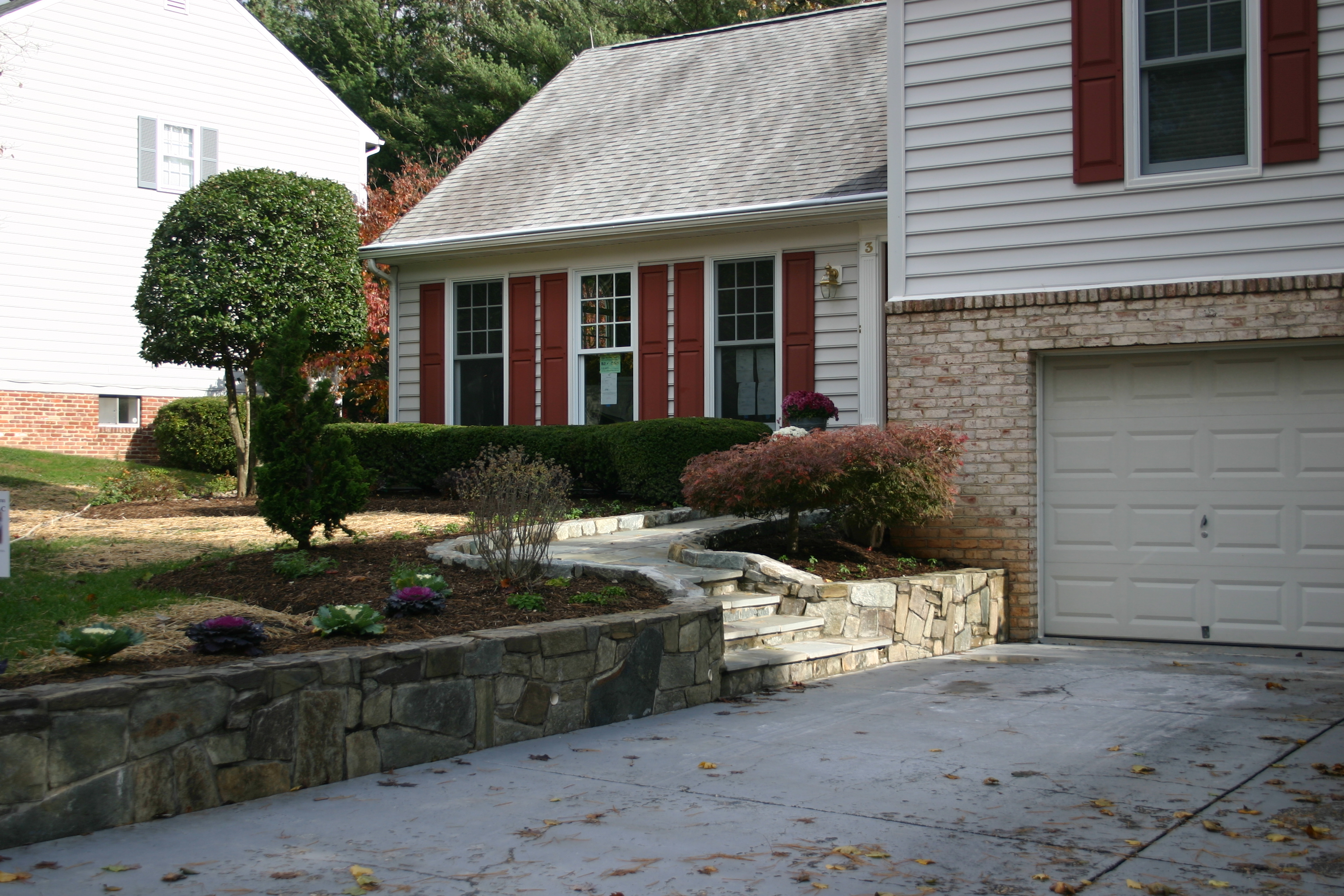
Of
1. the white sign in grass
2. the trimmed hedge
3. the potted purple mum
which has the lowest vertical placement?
the white sign in grass

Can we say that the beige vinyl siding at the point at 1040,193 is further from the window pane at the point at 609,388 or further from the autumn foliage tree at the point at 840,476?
the window pane at the point at 609,388

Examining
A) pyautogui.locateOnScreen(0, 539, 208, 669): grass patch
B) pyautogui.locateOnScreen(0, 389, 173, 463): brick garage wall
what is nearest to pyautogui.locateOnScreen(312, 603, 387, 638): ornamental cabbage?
pyautogui.locateOnScreen(0, 539, 208, 669): grass patch

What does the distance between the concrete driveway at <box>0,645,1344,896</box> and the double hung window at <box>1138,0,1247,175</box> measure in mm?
4305

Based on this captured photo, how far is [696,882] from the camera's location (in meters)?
3.58

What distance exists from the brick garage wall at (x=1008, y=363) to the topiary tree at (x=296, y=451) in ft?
14.8

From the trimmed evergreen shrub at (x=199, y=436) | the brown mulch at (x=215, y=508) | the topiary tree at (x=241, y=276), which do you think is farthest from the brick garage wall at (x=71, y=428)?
the brown mulch at (x=215, y=508)

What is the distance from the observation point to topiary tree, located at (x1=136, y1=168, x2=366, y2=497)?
1310 cm

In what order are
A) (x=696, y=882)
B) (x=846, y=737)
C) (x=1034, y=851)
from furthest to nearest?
1. (x=846, y=737)
2. (x=1034, y=851)
3. (x=696, y=882)

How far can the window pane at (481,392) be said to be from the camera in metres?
14.2

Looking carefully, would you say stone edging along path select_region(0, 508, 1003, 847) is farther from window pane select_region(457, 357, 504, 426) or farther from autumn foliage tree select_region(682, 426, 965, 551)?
window pane select_region(457, 357, 504, 426)

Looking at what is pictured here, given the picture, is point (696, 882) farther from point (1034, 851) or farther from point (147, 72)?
point (147, 72)

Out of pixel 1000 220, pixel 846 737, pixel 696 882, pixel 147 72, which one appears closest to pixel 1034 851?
pixel 696 882

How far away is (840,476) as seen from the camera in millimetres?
8344

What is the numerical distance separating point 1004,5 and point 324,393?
20.0 ft
